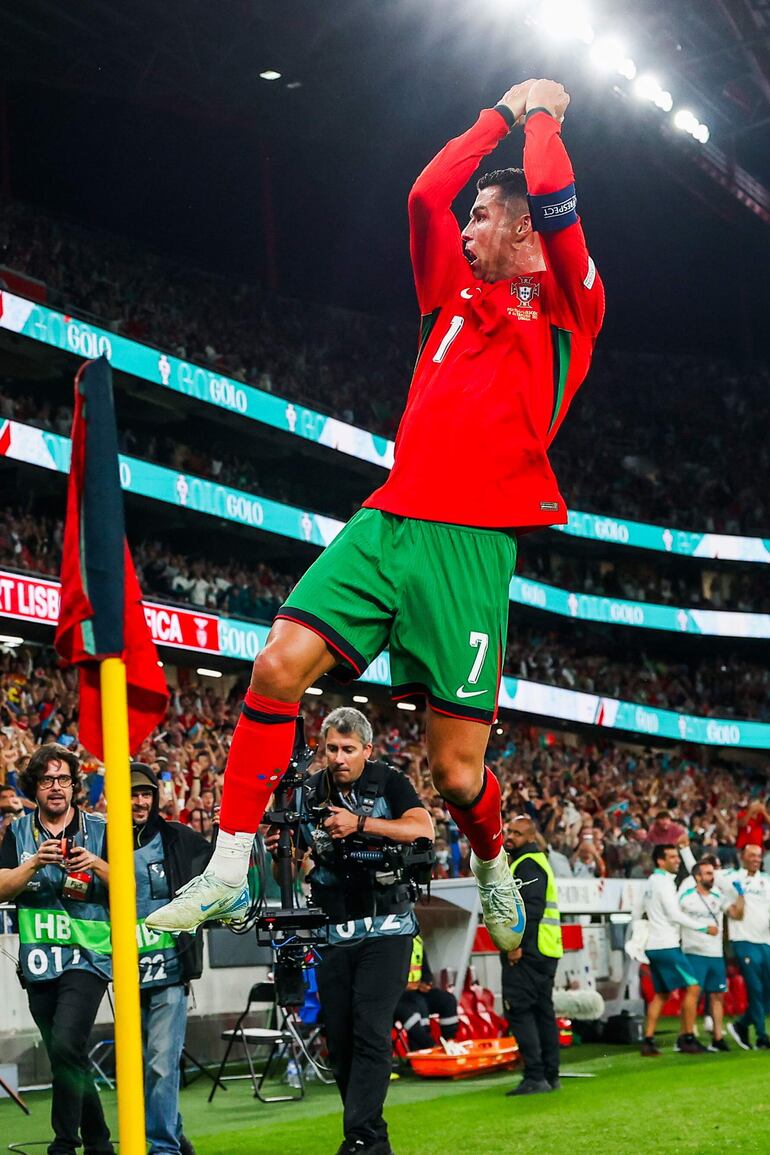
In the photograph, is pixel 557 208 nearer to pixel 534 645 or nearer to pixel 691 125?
pixel 691 125

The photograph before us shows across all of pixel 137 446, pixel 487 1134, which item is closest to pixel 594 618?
pixel 137 446

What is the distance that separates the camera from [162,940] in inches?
288

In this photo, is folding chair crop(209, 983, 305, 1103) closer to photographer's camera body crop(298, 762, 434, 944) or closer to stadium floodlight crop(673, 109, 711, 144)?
photographer's camera body crop(298, 762, 434, 944)

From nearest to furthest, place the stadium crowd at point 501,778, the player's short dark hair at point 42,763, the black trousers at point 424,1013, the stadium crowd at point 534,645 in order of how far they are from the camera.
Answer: the player's short dark hair at point 42,763, the black trousers at point 424,1013, the stadium crowd at point 501,778, the stadium crowd at point 534,645

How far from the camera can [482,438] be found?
4109 mm

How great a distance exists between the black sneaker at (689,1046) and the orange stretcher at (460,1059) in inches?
86.7

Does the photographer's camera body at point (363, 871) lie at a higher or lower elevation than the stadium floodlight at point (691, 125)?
lower

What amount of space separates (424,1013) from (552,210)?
31.9 ft

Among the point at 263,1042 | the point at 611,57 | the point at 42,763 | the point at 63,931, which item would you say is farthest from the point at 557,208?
the point at 611,57

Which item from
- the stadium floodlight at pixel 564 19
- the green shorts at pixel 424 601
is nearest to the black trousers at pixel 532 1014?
the green shorts at pixel 424 601

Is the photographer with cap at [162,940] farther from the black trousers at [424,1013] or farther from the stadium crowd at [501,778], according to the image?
the black trousers at [424,1013]

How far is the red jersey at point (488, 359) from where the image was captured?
13.4ft

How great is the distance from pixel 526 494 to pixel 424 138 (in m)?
30.0

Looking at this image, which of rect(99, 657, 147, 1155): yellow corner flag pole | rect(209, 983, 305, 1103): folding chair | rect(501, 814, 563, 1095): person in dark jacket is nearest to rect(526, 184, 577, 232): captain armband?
rect(99, 657, 147, 1155): yellow corner flag pole
